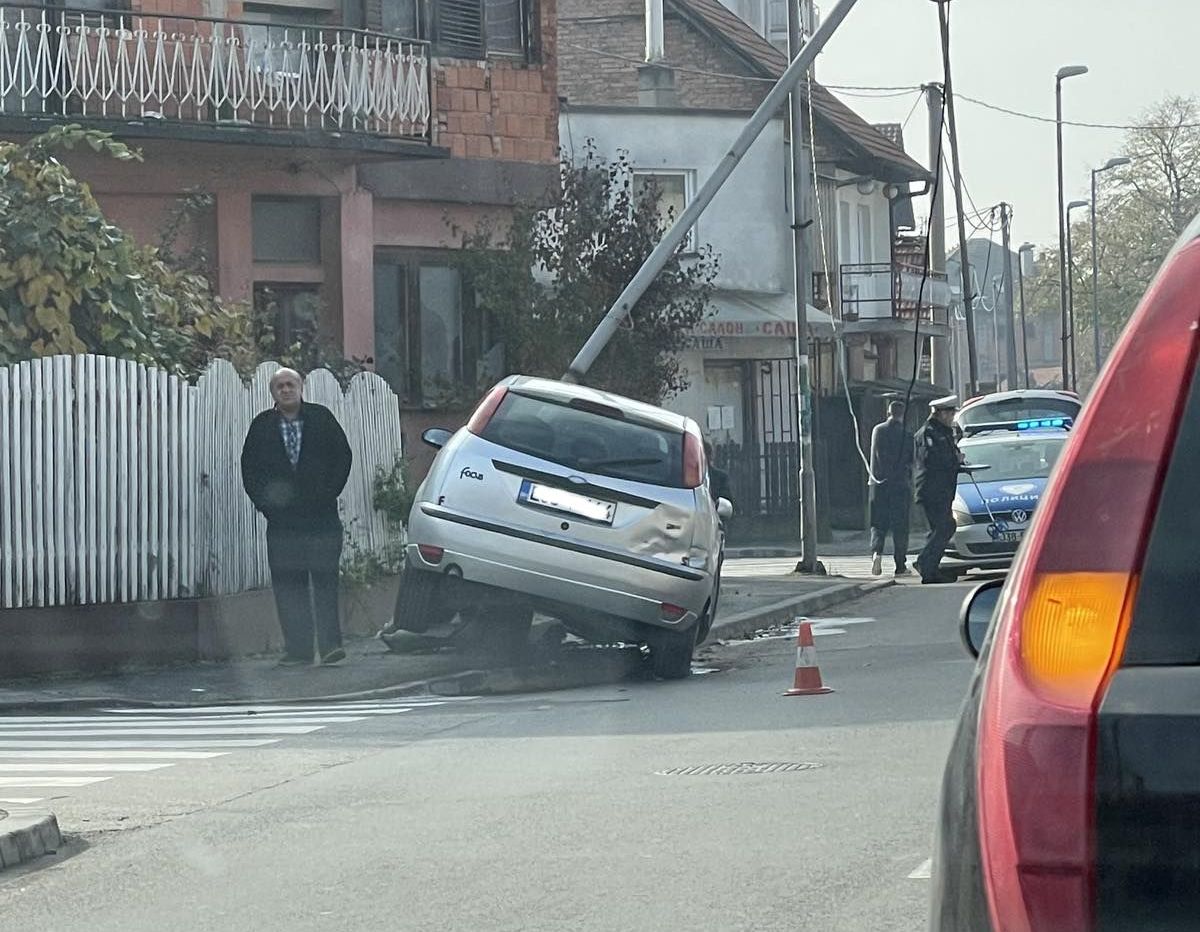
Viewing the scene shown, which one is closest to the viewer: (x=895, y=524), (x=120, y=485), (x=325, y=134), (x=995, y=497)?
(x=120, y=485)

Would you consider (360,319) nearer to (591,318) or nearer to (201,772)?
(591,318)

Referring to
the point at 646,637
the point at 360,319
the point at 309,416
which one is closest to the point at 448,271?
the point at 360,319

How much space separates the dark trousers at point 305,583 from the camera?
48.6 ft

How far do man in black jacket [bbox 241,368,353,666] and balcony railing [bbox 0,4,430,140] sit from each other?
7.21m

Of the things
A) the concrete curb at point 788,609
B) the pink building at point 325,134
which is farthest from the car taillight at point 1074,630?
the pink building at point 325,134

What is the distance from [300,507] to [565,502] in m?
2.15

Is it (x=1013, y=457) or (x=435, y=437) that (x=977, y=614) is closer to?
(x=435, y=437)

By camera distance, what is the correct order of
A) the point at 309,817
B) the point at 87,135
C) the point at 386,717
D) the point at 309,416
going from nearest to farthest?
the point at 309,817 → the point at 386,717 → the point at 309,416 → the point at 87,135

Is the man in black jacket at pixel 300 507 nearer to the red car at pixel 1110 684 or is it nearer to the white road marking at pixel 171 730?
the white road marking at pixel 171 730

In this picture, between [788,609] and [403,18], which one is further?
[403,18]

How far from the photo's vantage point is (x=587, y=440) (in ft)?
45.6

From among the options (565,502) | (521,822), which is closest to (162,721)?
(565,502)

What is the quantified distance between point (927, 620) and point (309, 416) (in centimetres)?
577

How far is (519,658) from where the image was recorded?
569 inches
